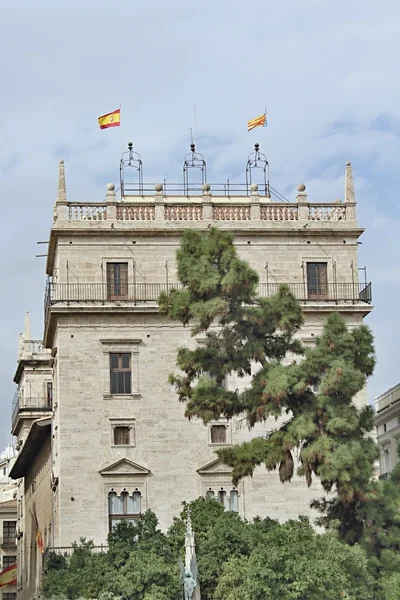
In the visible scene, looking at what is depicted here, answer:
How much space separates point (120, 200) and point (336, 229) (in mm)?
9240

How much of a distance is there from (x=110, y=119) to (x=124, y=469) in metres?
14.7

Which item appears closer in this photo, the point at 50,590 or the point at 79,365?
the point at 50,590

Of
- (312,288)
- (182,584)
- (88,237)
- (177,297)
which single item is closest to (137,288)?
(88,237)

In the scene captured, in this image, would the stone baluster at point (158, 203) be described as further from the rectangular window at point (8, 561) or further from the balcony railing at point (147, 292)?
the rectangular window at point (8, 561)

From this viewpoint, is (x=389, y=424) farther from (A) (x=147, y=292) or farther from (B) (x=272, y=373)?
(B) (x=272, y=373)

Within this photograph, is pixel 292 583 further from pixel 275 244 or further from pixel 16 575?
pixel 16 575

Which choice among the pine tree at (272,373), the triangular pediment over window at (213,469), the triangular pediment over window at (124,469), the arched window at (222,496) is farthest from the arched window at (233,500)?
the pine tree at (272,373)

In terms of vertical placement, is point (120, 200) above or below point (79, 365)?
above

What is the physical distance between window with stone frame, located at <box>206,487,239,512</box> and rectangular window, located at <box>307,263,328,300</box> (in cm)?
853

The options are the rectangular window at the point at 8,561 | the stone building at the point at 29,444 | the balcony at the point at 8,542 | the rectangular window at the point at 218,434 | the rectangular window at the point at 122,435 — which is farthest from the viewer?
the balcony at the point at 8,542

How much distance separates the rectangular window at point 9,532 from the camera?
11400 centimetres

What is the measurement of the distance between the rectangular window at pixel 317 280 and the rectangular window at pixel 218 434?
6.59 meters

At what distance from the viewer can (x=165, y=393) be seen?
57.9 metres

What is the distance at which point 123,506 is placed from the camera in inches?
2237
